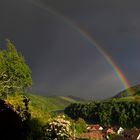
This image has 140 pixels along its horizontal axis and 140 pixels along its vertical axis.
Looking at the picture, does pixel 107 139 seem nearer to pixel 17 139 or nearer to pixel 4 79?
pixel 4 79

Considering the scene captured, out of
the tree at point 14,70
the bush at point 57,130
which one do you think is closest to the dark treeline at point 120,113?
the tree at point 14,70

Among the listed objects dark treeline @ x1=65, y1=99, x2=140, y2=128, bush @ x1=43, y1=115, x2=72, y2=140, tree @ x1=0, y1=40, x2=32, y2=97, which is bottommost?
bush @ x1=43, y1=115, x2=72, y2=140

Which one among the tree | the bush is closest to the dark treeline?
the tree

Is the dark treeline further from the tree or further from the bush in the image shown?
the bush

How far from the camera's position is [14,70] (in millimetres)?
50875

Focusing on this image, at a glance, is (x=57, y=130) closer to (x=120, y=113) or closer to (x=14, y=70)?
(x=14, y=70)

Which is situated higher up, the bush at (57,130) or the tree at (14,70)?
the tree at (14,70)

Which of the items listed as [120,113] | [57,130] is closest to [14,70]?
[57,130]

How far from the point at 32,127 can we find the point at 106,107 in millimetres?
168258

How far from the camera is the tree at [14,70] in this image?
165 ft

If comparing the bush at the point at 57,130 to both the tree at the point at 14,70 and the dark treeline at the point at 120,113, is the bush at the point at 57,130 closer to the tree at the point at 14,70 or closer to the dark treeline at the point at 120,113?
the tree at the point at 14,70

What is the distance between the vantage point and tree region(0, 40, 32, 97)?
5021 centimetres

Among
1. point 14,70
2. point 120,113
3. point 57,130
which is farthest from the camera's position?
point 120,113

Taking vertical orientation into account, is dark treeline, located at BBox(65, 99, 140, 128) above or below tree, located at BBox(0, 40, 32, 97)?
above
